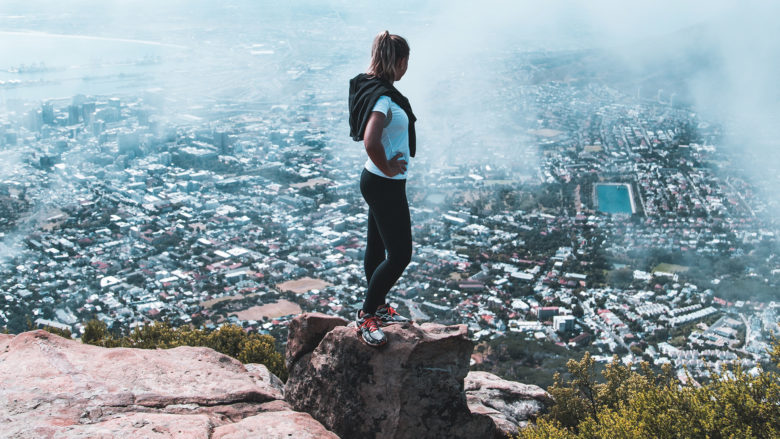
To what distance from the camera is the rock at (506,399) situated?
6055mm

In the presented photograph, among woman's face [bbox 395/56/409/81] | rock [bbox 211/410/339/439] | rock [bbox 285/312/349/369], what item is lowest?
rock [bbox 211/410/339/439]

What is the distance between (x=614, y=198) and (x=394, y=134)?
33075 mm

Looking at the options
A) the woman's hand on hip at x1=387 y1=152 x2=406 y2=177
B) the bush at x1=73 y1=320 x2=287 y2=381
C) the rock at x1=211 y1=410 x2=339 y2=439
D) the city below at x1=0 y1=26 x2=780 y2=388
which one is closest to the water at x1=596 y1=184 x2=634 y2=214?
the city below at x1=0 y1=26 x2=780 y2=388

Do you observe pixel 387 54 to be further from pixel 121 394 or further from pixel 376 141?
pixel 121 394

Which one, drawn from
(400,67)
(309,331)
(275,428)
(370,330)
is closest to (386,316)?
(370,330)

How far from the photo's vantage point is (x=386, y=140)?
396 cm

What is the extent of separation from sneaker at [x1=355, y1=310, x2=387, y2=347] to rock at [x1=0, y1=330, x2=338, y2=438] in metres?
0.73

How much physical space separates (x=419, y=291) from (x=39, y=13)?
39.2m

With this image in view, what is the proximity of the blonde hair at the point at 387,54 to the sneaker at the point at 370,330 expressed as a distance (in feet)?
5.99

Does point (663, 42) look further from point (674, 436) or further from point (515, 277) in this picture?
point (674, 436)

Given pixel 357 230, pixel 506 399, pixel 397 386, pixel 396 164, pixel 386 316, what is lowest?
pixel 506 399

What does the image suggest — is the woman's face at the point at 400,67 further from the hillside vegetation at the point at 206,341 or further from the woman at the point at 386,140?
the hillside vegetation at the point at 206,341

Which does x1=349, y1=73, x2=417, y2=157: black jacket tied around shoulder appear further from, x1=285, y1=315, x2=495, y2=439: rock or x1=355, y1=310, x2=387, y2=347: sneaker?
x1=285, y1=315, x2=495, y2=439: rock

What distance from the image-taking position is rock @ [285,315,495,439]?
4609 mm
